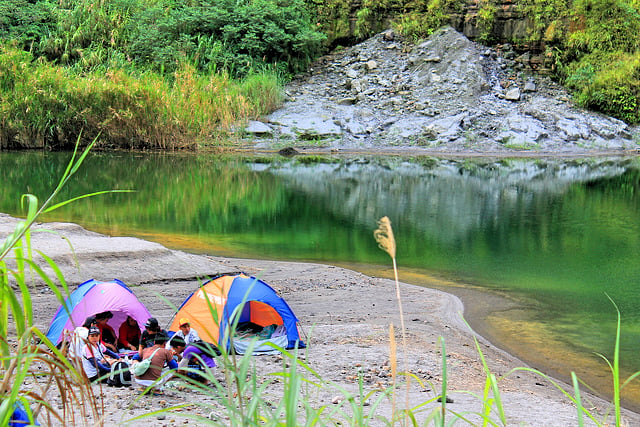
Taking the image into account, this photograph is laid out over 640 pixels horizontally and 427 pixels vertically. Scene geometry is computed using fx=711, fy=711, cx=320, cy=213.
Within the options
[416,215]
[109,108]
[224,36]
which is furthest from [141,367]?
[224,36]

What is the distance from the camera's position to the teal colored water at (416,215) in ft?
29.8

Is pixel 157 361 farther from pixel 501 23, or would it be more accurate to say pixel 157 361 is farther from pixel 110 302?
pixel 501 23

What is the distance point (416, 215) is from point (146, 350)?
10.1m

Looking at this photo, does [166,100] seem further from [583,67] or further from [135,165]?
[583,67]

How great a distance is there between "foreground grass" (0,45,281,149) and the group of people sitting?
763 inches

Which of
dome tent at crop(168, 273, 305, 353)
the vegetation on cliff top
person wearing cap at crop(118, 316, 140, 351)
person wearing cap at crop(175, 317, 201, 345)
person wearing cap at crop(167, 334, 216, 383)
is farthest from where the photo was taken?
the vegetation on cliff top

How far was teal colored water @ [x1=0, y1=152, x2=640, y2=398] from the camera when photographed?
909cm

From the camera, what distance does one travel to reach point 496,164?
2419cm

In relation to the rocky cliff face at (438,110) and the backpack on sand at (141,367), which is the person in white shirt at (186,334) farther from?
the rocky cliff face at (438,110)

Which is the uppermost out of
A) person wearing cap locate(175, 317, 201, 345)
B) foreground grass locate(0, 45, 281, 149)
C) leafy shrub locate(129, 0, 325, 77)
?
leafy shrub locate(129, 0, 325, 77)

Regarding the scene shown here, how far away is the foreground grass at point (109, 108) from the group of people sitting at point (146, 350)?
1938 cm

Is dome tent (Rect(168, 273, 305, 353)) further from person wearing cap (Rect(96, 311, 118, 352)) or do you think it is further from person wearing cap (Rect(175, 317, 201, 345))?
person wearing cap (Rect(175, 317, 201, 345))

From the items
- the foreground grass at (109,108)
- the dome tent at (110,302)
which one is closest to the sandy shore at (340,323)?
the dome tent at (110,302)

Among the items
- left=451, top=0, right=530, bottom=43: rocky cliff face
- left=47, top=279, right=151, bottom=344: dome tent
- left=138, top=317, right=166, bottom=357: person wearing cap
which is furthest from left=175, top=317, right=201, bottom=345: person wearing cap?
left=451, top=0, right=530, bottom=43: rocky cliff face
